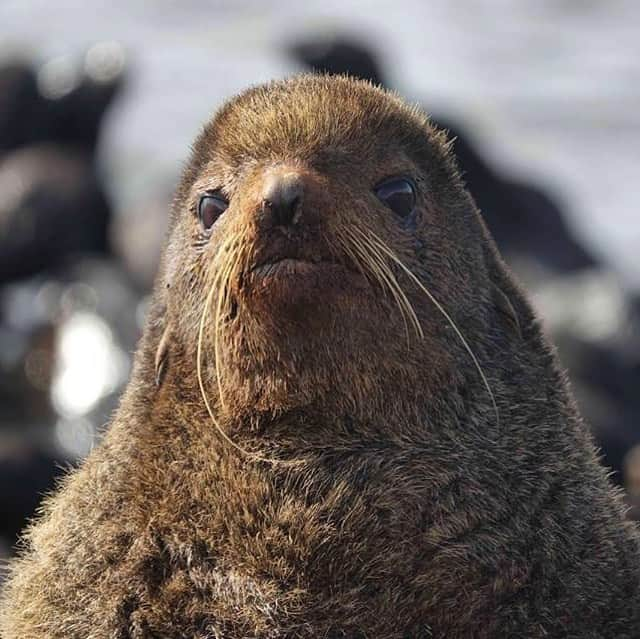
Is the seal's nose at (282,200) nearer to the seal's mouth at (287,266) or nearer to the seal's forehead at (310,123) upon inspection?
the seal's mouth at (287,266)

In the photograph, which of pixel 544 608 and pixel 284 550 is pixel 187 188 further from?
pixel 544 608

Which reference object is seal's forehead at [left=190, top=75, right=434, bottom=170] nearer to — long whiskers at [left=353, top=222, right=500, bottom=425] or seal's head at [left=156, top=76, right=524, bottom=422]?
seal's head at [left=156, top=76, right=524, bottom=422]

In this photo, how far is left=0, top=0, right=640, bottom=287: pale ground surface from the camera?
2425cm

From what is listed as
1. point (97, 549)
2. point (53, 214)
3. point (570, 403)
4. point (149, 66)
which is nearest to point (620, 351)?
point (53, 214)

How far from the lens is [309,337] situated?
588cm

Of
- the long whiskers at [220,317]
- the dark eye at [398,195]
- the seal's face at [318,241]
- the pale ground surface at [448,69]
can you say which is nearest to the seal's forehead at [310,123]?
the seal's face at [318,241]

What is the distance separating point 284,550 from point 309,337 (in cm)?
75

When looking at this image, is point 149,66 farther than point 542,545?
Yes

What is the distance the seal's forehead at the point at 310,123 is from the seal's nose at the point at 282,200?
1.01ft

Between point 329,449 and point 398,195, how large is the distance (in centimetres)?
99

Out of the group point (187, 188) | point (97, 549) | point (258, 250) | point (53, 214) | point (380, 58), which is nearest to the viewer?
point (258, 250)

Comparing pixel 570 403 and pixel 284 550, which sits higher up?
pixel 570 403

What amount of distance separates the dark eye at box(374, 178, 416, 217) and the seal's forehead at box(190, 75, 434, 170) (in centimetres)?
14

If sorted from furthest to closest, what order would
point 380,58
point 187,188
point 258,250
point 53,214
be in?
point 380,58
point 53,214
point 187,188
point 258,250
